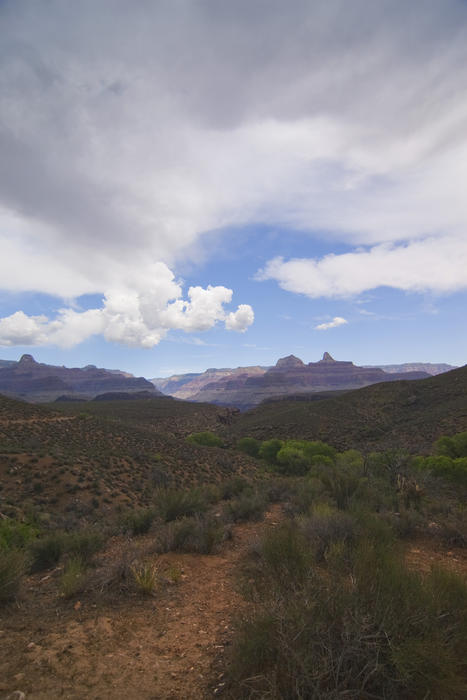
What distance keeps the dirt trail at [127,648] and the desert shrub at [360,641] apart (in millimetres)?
824

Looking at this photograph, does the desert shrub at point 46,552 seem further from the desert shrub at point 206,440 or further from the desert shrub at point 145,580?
the desert shrub at point 206,440

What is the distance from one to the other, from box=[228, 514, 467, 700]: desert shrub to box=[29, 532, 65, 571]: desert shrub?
5.99 metres

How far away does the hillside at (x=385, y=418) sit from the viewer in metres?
36.6

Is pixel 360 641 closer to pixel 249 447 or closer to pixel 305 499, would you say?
pixel 305 499

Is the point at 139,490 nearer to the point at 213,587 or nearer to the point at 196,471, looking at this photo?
the point at 196,471

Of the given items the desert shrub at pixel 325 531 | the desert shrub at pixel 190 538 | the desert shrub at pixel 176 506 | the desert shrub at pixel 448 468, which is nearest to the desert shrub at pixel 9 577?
the desert shrub at pixel 190 538

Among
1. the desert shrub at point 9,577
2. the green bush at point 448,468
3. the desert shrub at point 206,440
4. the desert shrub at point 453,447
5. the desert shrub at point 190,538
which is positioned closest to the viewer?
the desert shrub at point 9,577

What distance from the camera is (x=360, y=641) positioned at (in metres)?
2.84

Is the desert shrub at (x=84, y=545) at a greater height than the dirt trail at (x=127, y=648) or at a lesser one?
lesser

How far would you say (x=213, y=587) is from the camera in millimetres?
5914

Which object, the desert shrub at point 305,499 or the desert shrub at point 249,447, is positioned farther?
the desert shrub at point 249,447

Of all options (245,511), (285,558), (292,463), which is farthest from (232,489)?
(292,463)

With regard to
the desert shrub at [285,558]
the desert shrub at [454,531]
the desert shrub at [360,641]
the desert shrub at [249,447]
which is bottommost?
the desert shrub at [249,447]

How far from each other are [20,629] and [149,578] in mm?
1827
